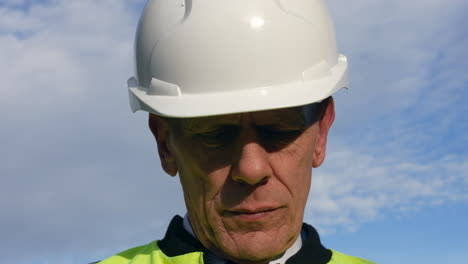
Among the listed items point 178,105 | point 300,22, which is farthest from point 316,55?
point 178,105

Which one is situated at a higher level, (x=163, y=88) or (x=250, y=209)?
(x=163, y=88)

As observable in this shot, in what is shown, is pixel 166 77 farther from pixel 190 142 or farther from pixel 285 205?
pixel 285 205

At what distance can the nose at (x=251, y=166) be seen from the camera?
339cm

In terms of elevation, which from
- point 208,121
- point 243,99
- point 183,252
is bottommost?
point 183,252

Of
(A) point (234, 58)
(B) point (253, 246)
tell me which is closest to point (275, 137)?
(A) point (234, 58)

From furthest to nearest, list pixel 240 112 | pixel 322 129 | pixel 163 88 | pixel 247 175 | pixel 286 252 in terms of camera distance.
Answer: pixel 322 129, pixel 286 252, pixel 163 88, pixel 240 112, pixel 247 175

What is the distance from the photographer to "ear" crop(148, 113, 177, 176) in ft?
12.7

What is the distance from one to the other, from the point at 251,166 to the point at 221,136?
0.26m

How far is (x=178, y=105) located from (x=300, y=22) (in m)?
0.84

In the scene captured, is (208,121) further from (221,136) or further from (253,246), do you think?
(253,246)

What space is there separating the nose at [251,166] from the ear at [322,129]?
1.87ft

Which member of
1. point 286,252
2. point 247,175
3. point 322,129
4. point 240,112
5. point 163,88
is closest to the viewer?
point 247,175

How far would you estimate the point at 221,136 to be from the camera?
11.6 ft

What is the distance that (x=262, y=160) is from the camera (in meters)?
3.44
